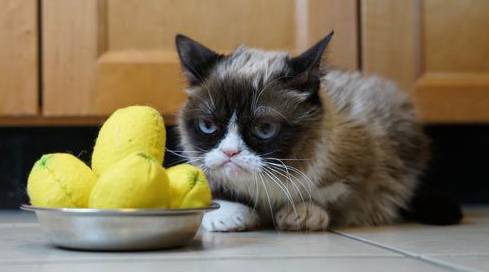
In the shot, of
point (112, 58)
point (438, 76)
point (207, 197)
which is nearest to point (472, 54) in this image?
point (438, 76)

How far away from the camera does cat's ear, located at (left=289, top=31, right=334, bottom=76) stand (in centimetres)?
140

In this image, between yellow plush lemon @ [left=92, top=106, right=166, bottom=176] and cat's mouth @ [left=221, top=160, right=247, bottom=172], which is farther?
cat's mouth @ [left=221, top=160, right=247, bottom=172]

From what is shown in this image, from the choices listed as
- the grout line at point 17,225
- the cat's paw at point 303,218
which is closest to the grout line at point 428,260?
the cat's paw at point 303,218

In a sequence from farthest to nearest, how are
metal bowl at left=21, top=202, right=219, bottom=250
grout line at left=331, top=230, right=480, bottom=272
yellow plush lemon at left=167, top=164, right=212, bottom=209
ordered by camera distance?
yellow plush lemon at left=167, top=164, right=212, bottom=209, metal bowl at left=21, top=202, right=219, bottom=250, grout line at left=331, top=230, right=480, bottom=272

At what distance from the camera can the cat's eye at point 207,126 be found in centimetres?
142

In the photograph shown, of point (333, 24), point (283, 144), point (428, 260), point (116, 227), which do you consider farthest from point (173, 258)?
point (333, 24)

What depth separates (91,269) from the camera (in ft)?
3.09

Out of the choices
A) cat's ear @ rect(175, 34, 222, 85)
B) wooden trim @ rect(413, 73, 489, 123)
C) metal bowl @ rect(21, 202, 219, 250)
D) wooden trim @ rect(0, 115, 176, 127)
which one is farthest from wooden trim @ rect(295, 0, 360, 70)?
metal bowl @ rect(21, 202, 219, 250)

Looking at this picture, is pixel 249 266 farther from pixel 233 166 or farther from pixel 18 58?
pixel 18 58

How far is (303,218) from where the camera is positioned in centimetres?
149

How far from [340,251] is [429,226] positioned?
1.71 feet

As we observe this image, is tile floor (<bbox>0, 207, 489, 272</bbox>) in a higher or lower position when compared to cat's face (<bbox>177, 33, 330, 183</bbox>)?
lower

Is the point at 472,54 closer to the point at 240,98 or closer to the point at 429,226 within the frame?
the point at 429,226

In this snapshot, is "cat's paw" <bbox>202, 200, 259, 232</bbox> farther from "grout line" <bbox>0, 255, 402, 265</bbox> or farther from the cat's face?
"grout line" <bbox>0, 255, 402, 265</bbox>
